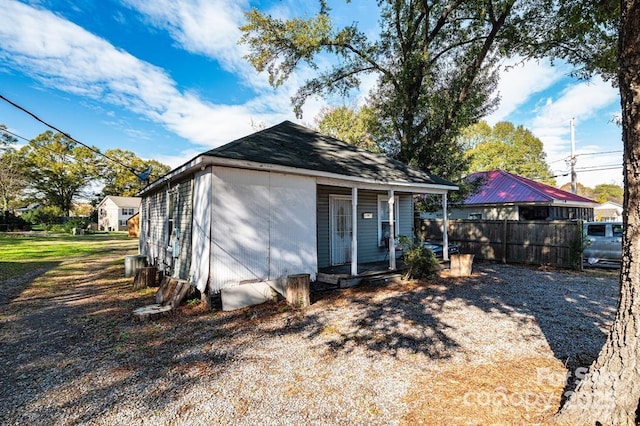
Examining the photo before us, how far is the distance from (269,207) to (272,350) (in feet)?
10.5

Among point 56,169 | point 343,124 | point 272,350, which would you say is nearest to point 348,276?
point 272,350

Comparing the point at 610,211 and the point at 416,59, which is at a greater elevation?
the point at 416,59

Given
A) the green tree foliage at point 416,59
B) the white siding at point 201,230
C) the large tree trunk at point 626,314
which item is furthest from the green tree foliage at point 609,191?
the white siding at point 201,230

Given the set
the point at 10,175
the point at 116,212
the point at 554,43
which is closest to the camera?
the point at 554,43

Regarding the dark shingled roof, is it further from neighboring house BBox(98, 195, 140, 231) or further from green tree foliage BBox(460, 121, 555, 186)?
neighboring house BBox(98, 195, 140, 231)

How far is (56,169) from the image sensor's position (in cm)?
4012

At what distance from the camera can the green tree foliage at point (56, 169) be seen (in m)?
39.1

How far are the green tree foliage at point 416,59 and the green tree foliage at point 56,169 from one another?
4124 centimetres

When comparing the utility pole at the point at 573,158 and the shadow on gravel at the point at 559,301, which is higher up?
the utility pole at the point at 573,158

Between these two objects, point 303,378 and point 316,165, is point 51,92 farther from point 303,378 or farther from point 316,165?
point 303,378

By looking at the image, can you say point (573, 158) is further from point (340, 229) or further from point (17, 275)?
point (17, 275)

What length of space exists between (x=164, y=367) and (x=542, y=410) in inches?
158

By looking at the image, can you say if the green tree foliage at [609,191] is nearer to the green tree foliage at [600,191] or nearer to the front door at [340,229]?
the green tree foliage at [600,191]

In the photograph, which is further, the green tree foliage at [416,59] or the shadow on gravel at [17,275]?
the green tree foliage at [416,59]
